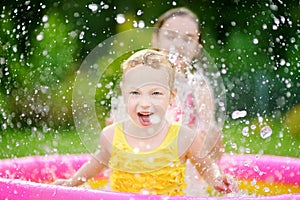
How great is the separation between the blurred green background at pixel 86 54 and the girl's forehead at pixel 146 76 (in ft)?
1.41

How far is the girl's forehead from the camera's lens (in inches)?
56.5

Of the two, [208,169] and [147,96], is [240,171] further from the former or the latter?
[147,96]

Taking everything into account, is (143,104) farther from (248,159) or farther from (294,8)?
(294,8)

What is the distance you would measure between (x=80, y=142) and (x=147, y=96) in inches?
36.4

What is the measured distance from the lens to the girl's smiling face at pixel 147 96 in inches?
56.2

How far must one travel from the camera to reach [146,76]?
1.43 metres

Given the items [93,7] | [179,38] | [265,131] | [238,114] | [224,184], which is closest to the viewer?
[224,184]

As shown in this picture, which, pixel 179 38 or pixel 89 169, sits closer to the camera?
pixel 89 169

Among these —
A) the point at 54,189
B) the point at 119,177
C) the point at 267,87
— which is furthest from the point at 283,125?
the point at 54,189

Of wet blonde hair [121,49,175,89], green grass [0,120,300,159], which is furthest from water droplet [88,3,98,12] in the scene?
wet blonde hair [121,49,175,89]

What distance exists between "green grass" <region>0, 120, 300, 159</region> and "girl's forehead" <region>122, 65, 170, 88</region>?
A: 25.2 inches

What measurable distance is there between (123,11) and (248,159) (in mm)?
638

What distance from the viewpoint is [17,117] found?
2084mm

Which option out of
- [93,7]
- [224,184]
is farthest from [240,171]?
[93,7]
